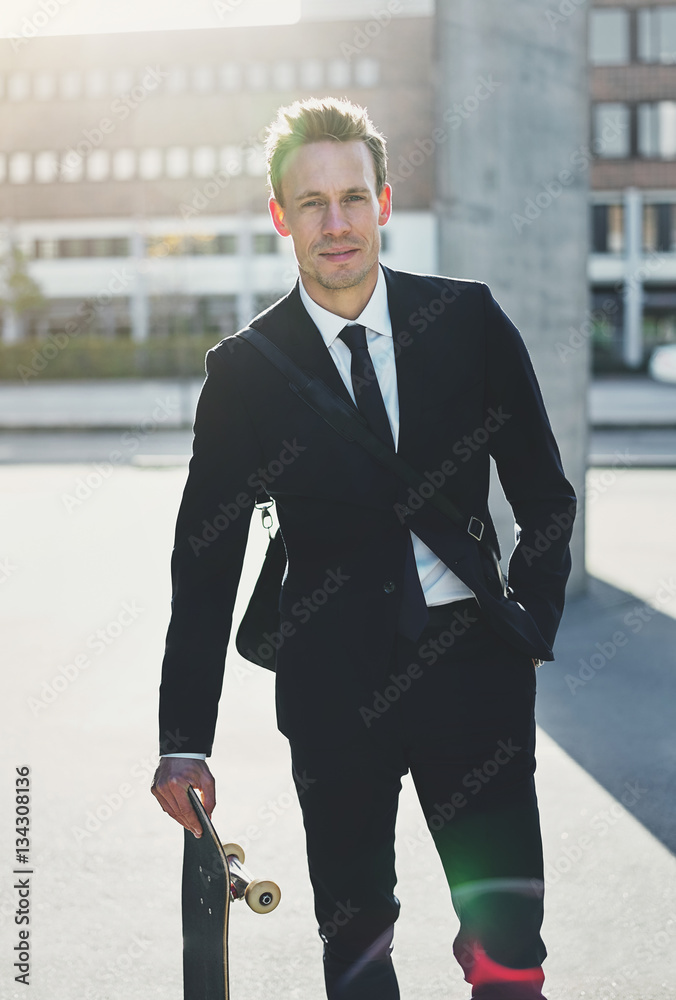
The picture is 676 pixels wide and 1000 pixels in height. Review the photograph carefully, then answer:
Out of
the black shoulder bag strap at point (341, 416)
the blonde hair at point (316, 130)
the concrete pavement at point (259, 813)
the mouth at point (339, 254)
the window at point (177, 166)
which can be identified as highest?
the window at point (177, 166)

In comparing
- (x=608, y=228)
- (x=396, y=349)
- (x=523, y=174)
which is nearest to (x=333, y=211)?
(x=396, y=349)

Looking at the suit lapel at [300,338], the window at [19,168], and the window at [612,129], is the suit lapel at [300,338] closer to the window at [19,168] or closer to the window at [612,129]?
the window at [612,129]

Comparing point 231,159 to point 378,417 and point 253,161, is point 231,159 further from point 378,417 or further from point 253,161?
point 378,417

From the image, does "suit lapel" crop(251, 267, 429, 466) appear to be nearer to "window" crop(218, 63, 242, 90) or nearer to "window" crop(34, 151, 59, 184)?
"window" crop(218, 63, 242, 90)

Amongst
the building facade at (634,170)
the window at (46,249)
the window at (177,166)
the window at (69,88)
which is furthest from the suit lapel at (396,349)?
the window at (46,249)

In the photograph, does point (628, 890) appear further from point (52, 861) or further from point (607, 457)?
point (607, 457)

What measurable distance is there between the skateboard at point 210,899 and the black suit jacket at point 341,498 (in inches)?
7.9

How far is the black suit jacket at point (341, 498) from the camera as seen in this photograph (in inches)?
84.5

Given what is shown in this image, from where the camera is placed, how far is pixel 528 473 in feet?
7.59

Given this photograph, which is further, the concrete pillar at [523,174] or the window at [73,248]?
the window at [73,248]

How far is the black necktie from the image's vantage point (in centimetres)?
212

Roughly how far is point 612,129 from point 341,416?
49360 mm

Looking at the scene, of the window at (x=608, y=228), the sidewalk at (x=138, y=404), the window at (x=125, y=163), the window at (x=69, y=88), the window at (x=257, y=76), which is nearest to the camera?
the sidewalk at (x=138, y=404)

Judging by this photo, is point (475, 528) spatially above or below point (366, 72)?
below
